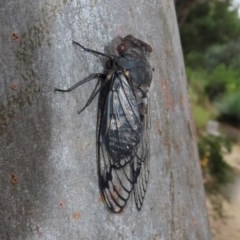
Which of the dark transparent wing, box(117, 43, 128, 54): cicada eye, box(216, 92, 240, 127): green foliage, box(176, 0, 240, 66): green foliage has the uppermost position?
box(117, 43, 128, 54): cicada eye

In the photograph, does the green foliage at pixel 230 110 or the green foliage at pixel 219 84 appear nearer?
the green foliage at pixel 230 110

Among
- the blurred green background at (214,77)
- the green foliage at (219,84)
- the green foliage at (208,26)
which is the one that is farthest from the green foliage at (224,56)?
the green foliage at (219,84)

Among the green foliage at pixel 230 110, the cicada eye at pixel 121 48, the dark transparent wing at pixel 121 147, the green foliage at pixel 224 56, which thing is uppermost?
the cicada eye at pixel 121 48

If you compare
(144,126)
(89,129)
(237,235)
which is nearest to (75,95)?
(89,129)

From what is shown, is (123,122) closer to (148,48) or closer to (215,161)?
(148,48)

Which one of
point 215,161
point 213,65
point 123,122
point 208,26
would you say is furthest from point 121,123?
point 213,65

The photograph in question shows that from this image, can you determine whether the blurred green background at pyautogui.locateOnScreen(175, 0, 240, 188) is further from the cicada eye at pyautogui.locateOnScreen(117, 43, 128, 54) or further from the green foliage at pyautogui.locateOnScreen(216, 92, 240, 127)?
the cicada eye at pyautogui.locateOnScreen(117, 43, 128, 54)

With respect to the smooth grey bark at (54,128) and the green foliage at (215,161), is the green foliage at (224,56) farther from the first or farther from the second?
the smooth grey bark at (54,128)

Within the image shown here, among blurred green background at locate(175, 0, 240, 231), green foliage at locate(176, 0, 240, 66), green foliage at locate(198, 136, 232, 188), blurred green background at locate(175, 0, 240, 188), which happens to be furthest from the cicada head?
green foliage at locate(176, 0, 240, 66)

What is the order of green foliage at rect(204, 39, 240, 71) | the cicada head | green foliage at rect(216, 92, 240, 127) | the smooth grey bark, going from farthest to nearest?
green foliage at rect(204, 39, 240, 71)
green foliage at rect(216, 92, 240, 127)
the cicada head
the smooth grey bark
